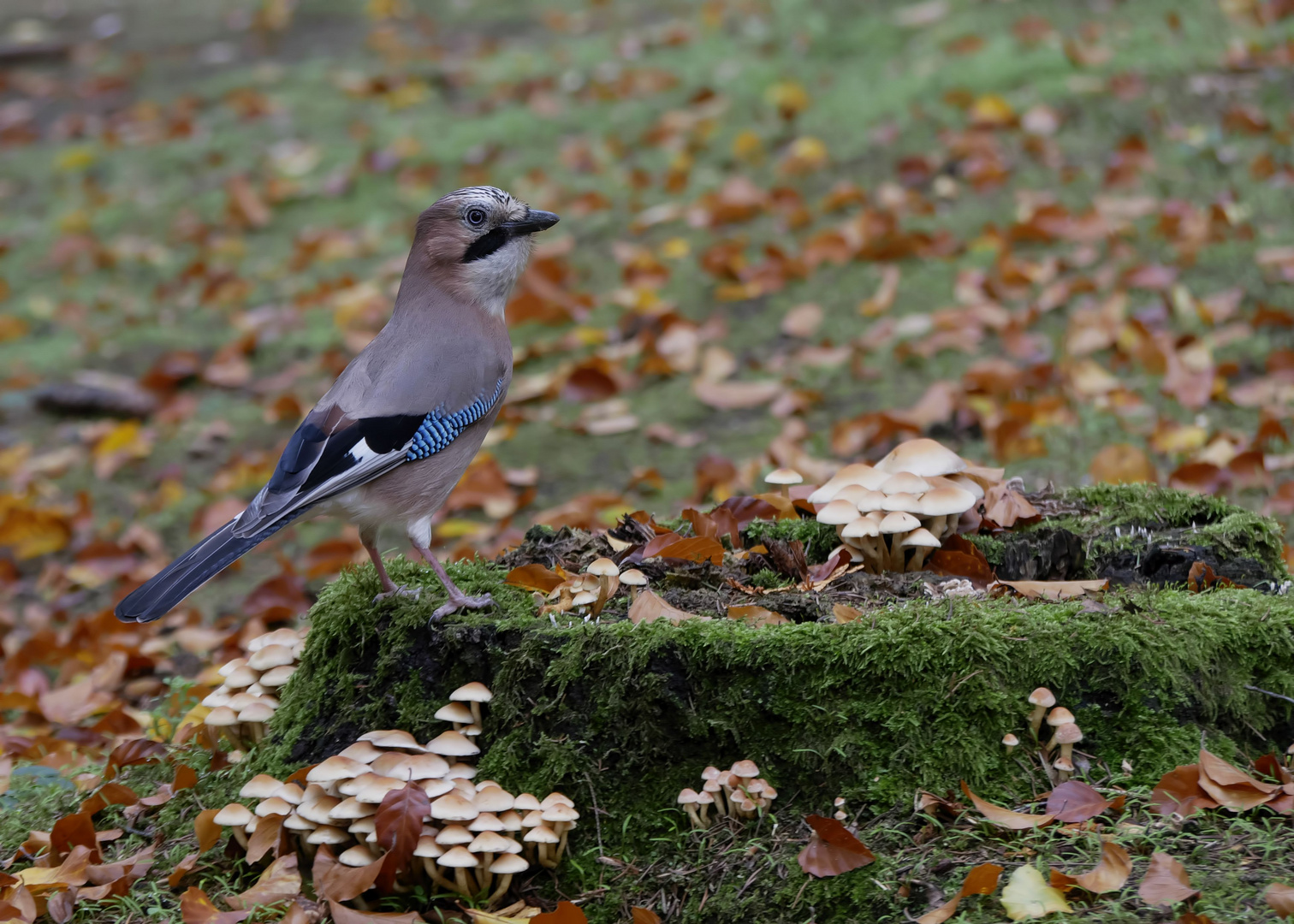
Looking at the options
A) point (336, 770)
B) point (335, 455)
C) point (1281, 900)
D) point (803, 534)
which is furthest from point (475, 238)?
point (1281, 900)

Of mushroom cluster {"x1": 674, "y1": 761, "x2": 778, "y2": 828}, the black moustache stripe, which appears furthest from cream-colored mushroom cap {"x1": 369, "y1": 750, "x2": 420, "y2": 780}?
the black moustache stripe

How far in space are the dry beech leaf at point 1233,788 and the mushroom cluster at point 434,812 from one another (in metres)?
1.84

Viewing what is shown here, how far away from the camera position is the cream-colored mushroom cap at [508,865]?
3535 mm

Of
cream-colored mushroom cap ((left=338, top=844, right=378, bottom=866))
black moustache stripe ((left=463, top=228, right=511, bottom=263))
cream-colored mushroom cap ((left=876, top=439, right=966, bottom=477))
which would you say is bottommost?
cream-colored mushroom cap ((left=338, top=844, right=378, bottom=866))

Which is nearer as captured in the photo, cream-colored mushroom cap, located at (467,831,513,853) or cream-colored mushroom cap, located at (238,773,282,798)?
cream-colored mushroom cap, located at (467,831,513,853)

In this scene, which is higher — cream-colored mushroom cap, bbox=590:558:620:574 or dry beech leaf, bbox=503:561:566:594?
cream-colored mushroom cap, bbox=590:558:620:574

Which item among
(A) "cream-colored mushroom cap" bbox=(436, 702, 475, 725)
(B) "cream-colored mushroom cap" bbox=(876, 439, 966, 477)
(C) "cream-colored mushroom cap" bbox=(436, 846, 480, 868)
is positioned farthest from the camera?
(B) "cream-colored mushroom cap" bbox=(876, 439, 966, 477)

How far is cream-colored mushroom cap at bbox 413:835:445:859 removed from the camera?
350 cm

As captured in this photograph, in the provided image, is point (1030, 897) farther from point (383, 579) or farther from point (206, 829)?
point (206, 829)

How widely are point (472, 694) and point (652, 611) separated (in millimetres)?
637

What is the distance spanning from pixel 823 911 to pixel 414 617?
1.58 metres

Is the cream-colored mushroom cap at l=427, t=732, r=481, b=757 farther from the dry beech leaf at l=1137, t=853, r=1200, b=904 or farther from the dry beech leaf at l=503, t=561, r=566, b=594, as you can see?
the dry beech leaf at l=1137, t=853, r=1200, b=904

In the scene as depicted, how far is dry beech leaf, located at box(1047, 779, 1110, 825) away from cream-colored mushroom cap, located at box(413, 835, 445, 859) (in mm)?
1765

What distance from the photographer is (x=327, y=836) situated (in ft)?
12.0
